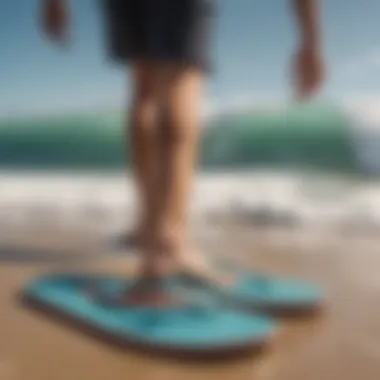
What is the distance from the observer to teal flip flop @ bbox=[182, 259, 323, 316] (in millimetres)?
831

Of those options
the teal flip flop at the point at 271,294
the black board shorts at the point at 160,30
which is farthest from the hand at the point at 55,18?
the teal flip flop at the point at 271,294

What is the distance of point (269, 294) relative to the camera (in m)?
0.84

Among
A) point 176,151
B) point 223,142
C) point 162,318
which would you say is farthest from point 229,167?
point 162,318

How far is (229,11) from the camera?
2.86 feet

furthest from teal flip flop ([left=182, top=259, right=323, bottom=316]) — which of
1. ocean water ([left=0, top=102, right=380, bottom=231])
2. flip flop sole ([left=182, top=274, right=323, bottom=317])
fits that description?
ocean water ([left=0, top=102, right=380, bottom=231])

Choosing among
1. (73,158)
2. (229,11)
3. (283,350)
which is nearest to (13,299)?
(73,158)

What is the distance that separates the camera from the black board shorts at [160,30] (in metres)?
0.78

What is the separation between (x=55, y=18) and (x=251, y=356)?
18.2 inches

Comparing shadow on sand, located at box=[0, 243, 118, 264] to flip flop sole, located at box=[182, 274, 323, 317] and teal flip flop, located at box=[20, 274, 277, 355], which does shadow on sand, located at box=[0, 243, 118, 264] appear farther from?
flip flop sole, located at box=[182, 274, 323, 317]

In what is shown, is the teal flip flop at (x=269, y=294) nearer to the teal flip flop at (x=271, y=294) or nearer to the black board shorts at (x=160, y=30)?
the teal flip flop at (x=271, y=294)

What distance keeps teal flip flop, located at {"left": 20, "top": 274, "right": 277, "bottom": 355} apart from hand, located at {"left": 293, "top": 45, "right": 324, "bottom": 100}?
0.28m

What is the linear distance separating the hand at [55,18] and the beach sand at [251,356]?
279 millimetres

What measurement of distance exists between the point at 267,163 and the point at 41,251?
1.12ft

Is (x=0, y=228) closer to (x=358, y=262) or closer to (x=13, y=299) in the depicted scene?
(x=13, y=299)
